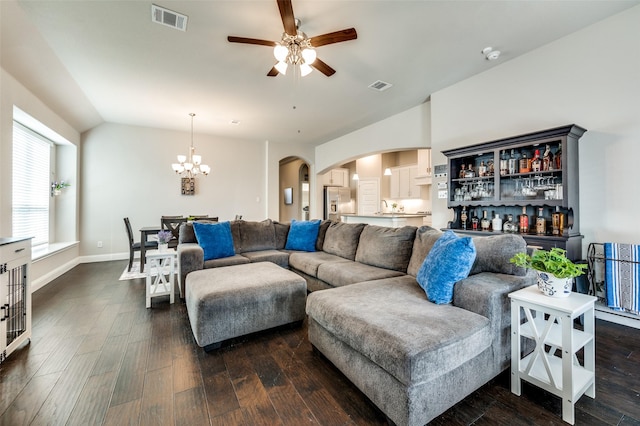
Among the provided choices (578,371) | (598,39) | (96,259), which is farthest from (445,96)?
(96,259)

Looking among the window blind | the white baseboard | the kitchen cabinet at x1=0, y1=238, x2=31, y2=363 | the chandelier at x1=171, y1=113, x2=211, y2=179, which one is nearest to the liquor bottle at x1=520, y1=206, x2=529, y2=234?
the kitchen cabinet at x1=0, y1=238, x2=31, y2=363

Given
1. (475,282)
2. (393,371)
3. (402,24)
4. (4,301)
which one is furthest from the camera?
(402,24)

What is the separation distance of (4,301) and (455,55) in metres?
4.77

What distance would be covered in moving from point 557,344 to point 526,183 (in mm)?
2344

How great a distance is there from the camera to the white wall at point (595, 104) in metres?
2.57

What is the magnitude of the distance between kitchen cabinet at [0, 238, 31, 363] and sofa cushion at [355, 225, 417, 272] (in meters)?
2.98

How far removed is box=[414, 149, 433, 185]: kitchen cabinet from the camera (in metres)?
6.88

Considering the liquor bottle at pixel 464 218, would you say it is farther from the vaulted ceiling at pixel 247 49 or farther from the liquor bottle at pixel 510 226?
the vaulted ceiling at pixel 247 49

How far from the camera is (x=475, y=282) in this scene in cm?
174

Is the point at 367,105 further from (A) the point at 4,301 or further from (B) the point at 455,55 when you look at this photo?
(A) the point at 4,301

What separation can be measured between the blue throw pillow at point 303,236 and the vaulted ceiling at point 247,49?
2.08 m

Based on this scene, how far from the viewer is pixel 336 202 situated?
8.85 m

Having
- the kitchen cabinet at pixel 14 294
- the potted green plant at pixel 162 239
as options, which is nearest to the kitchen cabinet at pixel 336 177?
the potted green plant at pixel 162 239

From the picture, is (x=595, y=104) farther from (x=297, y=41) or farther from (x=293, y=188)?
(x=293, y=188)
